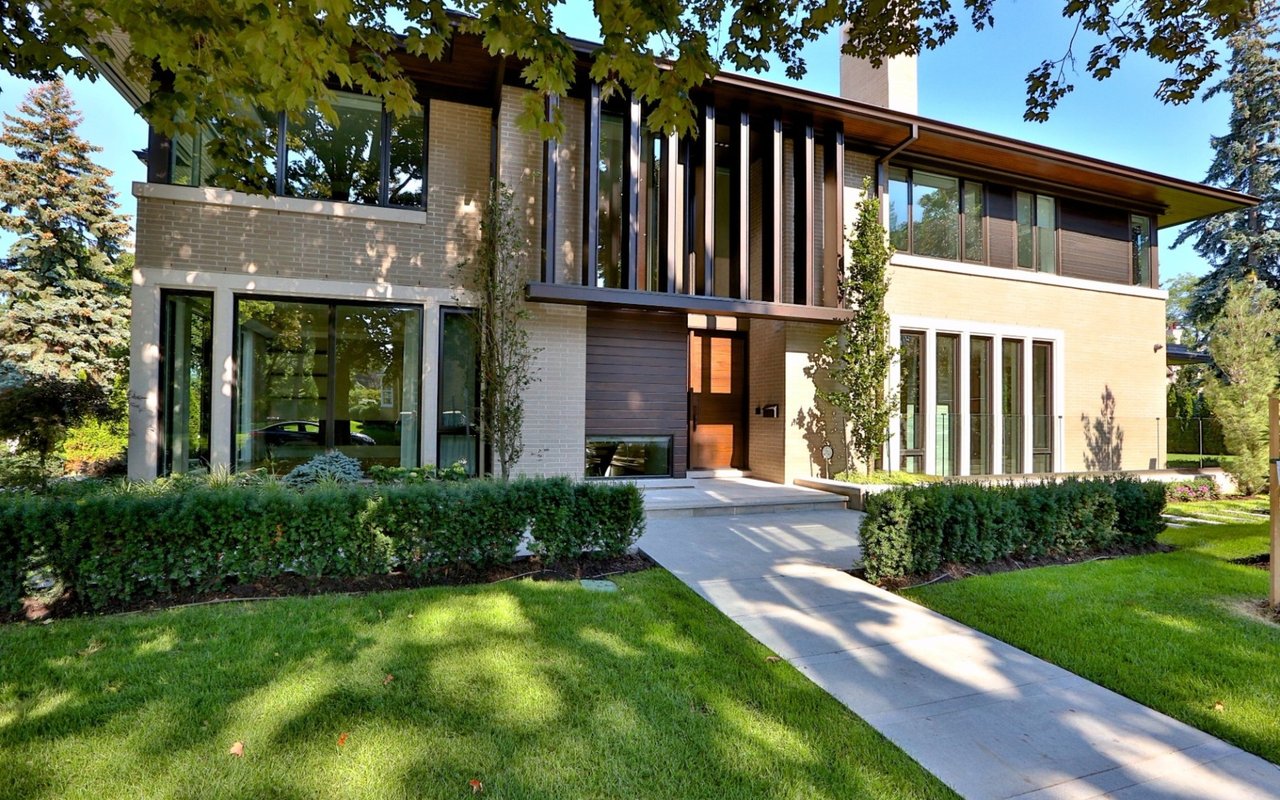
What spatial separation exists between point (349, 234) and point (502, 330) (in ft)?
8.40

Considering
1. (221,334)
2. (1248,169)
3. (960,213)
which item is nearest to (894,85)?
(960,213)

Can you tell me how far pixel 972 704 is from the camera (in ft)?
10.1

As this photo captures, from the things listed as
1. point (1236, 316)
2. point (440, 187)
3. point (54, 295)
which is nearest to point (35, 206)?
point (54, 295)

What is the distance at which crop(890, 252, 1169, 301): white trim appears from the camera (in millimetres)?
11062

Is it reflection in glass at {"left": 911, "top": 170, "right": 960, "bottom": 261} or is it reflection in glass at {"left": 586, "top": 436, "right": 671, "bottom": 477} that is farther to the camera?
reflection in glass at {"left": 911, "top": 170, "right": 960, "bottom": 261}

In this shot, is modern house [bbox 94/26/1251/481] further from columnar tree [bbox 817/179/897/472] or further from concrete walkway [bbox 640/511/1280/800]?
concrete walkway [bbox 640/511/1280/800]

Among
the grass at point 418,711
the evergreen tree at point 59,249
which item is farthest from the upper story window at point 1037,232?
the evergreen tree at point 59,249

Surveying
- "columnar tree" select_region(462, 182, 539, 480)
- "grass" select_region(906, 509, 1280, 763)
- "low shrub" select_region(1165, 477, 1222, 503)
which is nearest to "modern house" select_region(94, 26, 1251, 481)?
"columnar tree" select_region(462, 182, 539, 480)

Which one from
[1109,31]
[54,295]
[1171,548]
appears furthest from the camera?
[54,295]

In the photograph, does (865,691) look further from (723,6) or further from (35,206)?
(35,206)

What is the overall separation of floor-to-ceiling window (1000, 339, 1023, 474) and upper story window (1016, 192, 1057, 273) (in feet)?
5.87

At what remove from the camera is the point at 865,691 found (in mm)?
3191

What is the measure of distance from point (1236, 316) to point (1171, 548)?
801 cm

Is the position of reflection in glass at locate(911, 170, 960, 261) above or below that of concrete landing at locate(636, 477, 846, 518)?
above
